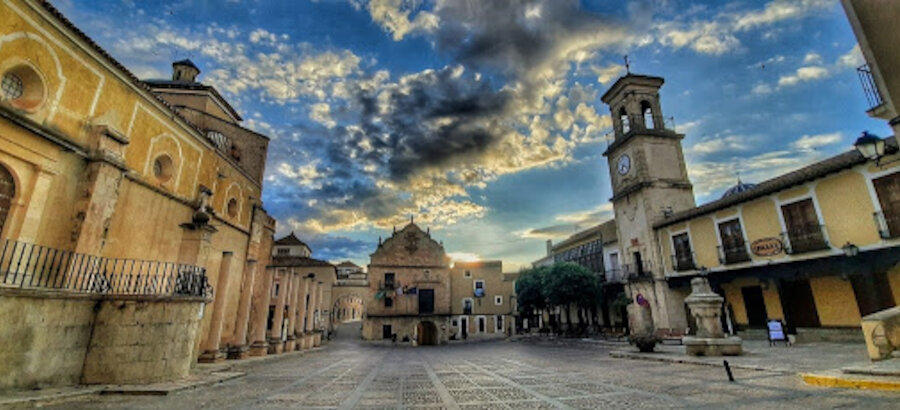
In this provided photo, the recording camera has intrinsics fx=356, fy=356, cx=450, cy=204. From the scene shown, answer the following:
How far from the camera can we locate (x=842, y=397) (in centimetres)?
608

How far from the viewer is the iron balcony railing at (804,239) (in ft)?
55.1

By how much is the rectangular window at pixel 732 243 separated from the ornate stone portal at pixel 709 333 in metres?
9.45

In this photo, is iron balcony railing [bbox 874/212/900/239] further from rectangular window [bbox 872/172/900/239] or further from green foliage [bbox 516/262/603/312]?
green foliage [bbox 516/262/603/312]

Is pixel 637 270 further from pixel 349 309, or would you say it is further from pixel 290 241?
pixel 349 309

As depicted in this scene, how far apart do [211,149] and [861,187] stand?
30.2 m

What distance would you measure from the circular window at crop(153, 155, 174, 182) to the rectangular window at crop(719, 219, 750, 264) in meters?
29.2

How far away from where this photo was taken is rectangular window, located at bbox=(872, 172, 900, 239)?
14500 mm

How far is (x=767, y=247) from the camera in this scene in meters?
19.0

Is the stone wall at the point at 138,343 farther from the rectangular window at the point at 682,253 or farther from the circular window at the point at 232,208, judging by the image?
the rectangular window at the point at 682,253

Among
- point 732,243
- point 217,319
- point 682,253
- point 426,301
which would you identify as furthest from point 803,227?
point 426,301

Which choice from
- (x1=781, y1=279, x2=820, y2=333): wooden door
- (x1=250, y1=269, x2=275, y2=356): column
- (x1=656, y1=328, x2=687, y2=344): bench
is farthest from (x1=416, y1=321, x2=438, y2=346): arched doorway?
(x1=781, y1=279, x2=820, y2=333): wooden door

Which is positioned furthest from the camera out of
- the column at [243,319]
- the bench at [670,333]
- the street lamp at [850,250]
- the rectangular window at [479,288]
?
the rectangular window at [479,288]

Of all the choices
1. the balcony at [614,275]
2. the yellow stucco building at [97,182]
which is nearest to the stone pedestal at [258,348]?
A: the yellow stucco building at [97,182]

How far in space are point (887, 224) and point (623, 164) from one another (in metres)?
16.4
